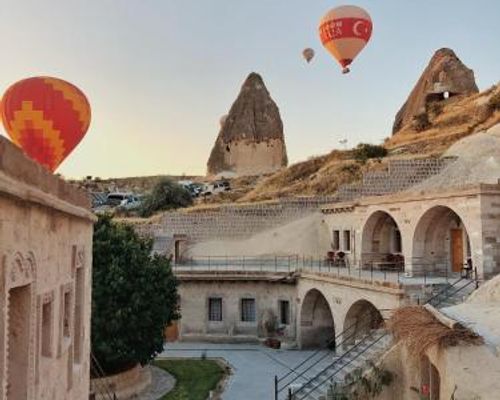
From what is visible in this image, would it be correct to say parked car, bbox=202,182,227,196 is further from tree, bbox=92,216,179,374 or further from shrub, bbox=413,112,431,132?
tree, bbox=92,216,179,374

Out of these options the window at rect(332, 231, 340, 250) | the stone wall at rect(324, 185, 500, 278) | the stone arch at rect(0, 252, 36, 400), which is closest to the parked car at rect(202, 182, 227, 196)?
the window at rect(332, 231, 340, 250)

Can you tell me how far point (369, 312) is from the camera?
22453mm

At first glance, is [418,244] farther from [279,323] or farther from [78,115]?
[78,115]

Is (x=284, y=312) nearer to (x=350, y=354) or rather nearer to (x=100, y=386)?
(x=100, y=386)

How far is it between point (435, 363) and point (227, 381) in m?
10.5

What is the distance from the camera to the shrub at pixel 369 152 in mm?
44312

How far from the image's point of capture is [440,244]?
23.0 metres

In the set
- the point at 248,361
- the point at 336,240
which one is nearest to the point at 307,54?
the point at 336,240

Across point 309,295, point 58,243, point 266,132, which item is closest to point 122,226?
point 309,295

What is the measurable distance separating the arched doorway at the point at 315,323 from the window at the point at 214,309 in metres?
4.26

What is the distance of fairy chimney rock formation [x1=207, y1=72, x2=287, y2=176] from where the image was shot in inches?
3248

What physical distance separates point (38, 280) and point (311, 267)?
21782 mm

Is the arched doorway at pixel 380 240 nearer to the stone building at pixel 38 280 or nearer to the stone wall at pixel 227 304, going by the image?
the stone wall at pixel 227 304

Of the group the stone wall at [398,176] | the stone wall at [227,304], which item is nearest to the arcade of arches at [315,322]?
the stone wall at [227,304]
